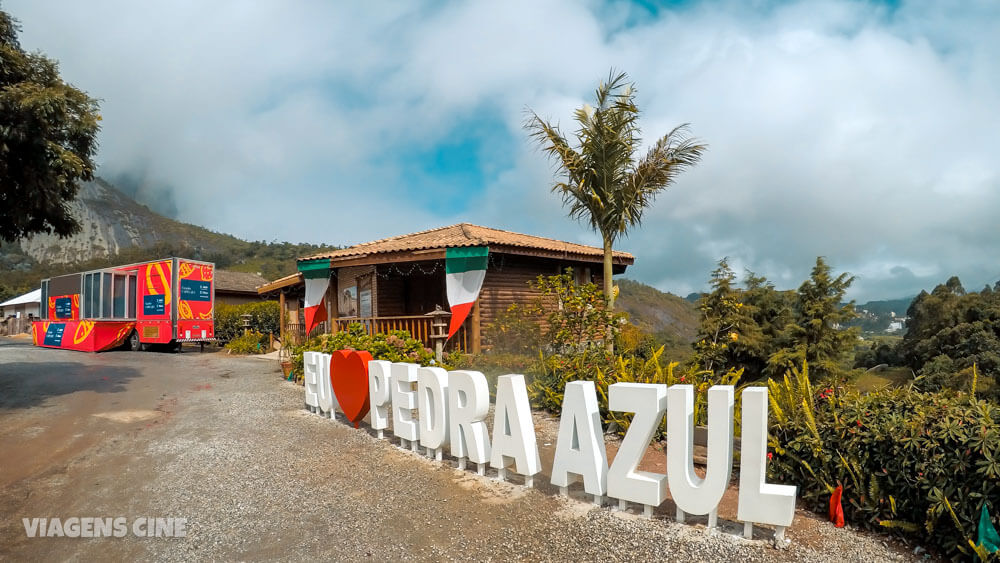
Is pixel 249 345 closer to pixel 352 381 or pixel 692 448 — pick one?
pixel 352 381

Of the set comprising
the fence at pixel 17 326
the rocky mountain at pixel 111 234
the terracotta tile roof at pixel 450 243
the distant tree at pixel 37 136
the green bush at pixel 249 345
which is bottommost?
the fence at pixel 17 326

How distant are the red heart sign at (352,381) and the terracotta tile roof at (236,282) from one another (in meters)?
25.5

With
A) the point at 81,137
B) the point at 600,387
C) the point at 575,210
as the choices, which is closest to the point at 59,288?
the point at 81,137

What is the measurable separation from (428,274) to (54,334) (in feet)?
56.3

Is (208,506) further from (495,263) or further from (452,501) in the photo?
(495,263)

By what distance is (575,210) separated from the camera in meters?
11.2

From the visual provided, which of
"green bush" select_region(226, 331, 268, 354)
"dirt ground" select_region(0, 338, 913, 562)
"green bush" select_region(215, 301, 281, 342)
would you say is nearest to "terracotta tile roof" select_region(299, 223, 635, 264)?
"dirt ground" select_region(0, 338, 913, 562)

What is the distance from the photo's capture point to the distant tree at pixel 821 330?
1525 cm

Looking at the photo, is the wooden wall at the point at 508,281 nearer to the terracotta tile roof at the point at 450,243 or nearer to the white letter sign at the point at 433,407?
the terracotta tile roof at the point at 450,243

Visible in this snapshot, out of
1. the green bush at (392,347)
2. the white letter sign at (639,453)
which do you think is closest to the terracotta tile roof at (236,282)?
the green bush at (392,347)

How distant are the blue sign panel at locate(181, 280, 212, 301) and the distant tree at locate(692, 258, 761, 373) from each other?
16.9 meters

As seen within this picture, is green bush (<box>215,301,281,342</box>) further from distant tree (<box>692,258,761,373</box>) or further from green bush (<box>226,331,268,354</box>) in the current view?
distant tree (<box>692,258,761,373</box>)

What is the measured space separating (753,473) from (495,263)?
401 inches

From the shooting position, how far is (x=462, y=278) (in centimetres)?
1209
